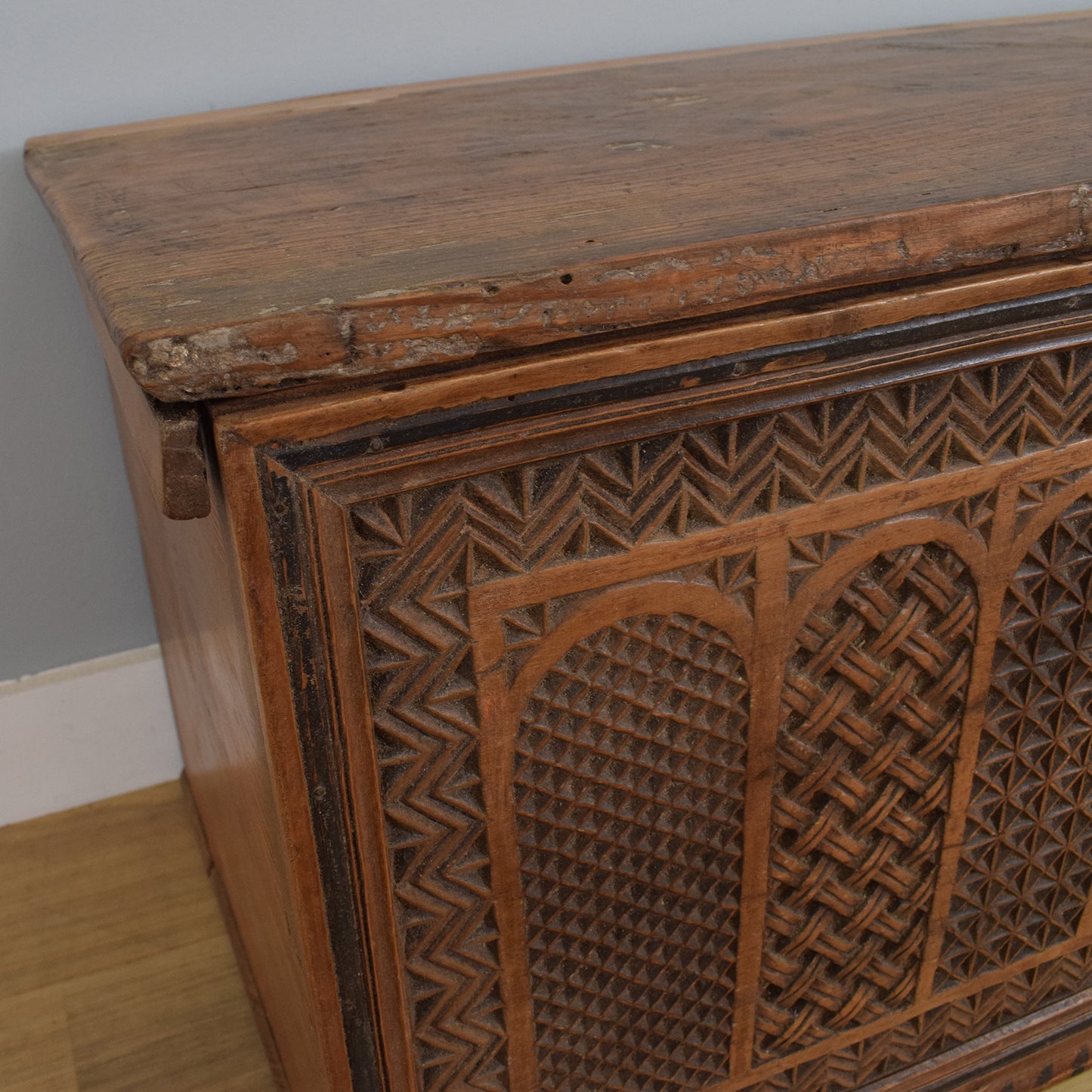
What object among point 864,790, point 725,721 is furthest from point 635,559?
point 864,790

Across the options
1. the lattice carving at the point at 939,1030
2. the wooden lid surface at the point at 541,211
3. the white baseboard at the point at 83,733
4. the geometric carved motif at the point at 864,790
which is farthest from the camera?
the white baseboard at the point at 83,733

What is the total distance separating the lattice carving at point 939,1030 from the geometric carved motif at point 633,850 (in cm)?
12

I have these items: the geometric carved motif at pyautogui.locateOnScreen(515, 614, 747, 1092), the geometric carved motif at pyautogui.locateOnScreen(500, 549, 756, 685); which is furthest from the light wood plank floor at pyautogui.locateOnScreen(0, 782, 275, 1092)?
the geometric carved motif at pyautogui.locateOnScreen(500, 549, 756, 685)

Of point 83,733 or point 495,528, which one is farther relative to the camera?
point 83,733

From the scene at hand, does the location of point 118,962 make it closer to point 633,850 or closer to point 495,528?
point 633,850

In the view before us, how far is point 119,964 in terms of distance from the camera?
1297 millimetres

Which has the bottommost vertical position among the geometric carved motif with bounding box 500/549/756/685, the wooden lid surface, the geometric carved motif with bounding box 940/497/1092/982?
the geometric carved motif with bounding box 940/497/1092/982

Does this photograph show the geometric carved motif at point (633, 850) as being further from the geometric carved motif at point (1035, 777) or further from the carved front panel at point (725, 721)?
the geometric carved motif at point (1035, 777)

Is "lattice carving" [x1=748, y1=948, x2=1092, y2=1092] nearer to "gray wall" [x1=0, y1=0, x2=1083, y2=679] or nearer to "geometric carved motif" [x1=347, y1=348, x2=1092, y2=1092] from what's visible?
"geometric carved motif" [x1=347, y1=348, x2=1092, y2=1092]

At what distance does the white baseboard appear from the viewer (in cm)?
148

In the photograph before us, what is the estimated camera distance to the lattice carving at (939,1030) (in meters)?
0.98

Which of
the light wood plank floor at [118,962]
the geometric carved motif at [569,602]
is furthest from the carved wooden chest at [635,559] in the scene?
the light wood plank floor at [118,962]

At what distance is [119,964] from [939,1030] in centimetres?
88

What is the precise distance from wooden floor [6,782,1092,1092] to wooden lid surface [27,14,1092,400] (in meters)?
0.84
